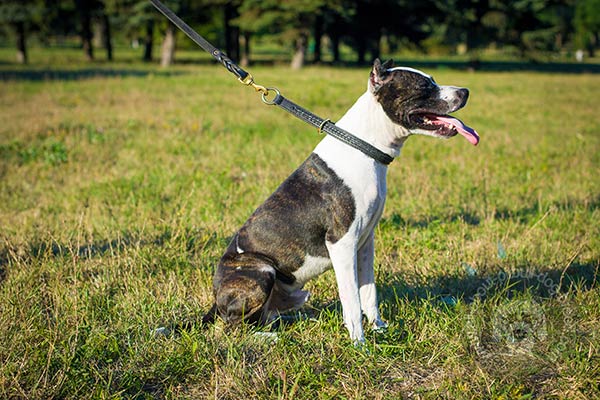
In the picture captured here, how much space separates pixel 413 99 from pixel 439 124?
0.20 metres

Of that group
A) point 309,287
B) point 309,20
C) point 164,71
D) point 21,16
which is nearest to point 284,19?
point 309,20

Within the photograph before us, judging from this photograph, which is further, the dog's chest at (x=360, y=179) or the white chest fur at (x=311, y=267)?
the white chest fur at (x=311, y=267)

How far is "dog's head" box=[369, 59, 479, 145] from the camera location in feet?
10.1

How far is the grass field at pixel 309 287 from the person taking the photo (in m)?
2.98

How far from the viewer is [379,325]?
3529mm

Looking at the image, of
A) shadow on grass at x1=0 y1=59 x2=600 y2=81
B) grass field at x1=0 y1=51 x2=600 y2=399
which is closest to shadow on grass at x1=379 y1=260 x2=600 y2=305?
grass field at x1=0 y1=51 x2=600 y2=399

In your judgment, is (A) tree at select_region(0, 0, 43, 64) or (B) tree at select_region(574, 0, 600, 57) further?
(B) tree at select_region(574, 0, 600, 57)

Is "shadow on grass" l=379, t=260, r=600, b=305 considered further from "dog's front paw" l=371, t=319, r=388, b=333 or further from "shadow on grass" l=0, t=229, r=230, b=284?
"shadow on grass" l=0, t=229, r=230, b=284

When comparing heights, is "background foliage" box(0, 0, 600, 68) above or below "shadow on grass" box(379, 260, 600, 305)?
above

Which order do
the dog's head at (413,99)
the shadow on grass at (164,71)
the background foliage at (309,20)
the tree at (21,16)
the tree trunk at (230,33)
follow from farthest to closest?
1. the tree trunk at (230,33)
2. the background foliage at (309,20)
3. the tree at (21,16)
4. the shadow on grass at (164,71)
5. the dog's head at (413,99)

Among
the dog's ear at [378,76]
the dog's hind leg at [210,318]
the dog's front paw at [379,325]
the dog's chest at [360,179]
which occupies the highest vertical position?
the dog's ear at [378,76]

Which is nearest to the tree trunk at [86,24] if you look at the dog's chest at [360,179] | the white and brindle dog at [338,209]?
the white and brindle dog at [338,209]

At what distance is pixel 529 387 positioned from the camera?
291 centimetres

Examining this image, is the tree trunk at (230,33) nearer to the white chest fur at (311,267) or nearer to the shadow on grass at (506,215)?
the shadow on grass at (506,215)
